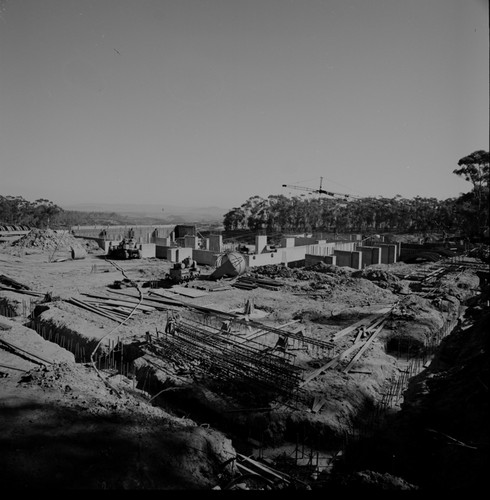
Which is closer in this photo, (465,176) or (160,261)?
(160,261)

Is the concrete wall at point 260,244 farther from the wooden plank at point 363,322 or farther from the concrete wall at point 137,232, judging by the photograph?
the concrete wall at point 137,232

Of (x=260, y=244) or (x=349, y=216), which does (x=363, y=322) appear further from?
(x=349, y=216)

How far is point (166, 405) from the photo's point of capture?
8812 mm

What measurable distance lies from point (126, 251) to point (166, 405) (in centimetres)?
2238

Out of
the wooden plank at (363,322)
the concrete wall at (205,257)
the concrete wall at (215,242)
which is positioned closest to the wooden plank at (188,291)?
the concrete wall at (205,257)

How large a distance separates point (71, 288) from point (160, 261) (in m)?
10.1

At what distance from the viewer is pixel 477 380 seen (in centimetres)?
750

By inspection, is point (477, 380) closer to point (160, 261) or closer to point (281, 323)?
point (281, 323)

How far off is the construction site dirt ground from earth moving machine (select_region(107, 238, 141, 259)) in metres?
12.7

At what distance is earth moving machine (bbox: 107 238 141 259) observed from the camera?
2961 cm

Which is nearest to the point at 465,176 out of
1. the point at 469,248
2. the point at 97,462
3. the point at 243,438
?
the point at 469,248

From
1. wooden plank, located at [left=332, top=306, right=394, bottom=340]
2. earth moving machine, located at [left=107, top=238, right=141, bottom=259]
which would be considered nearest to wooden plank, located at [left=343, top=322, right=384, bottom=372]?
wooden plank, located at [left=332, top=306, right=394, bottom=340]

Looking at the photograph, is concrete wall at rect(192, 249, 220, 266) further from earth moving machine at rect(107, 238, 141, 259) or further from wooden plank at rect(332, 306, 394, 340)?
wooden plank at rect(332, 306, 394, 340)

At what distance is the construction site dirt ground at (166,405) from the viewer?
18.6ft
